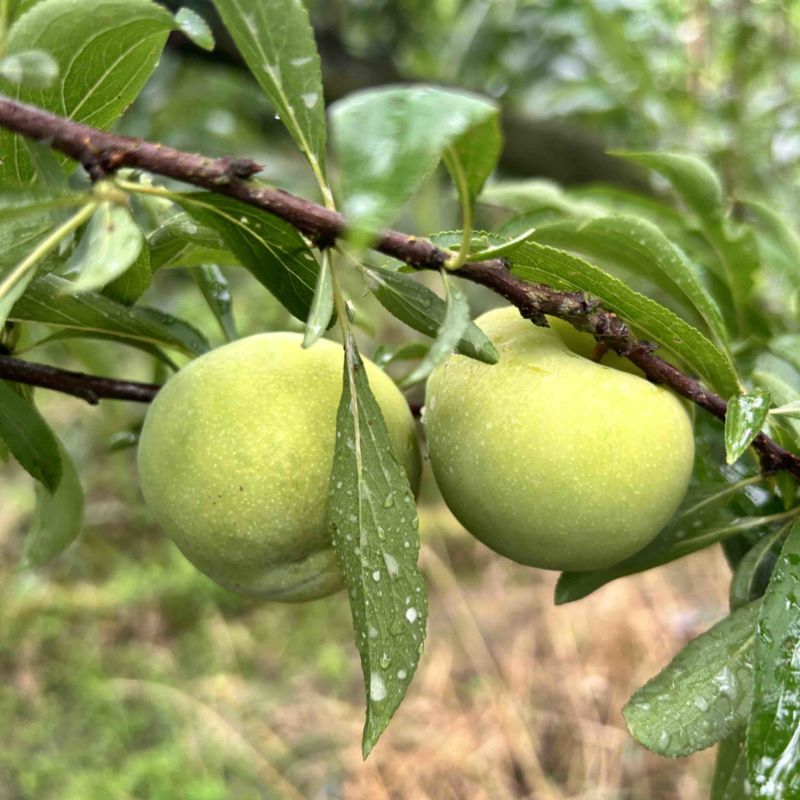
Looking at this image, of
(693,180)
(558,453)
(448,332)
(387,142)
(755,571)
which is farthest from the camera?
(693,180)

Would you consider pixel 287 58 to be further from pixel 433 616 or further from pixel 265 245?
pixel 433 616

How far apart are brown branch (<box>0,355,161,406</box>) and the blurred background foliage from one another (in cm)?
101

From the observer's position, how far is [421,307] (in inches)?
20.5

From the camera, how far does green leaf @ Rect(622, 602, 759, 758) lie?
55 centimetres

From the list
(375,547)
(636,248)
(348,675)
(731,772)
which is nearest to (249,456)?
(375,547)

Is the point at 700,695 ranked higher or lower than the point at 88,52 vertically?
lower

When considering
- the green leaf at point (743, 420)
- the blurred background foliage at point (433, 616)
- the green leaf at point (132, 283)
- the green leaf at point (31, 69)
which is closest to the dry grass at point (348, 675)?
the blurred background foliage at point (433, 616)

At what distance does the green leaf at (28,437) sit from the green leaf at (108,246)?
225mm

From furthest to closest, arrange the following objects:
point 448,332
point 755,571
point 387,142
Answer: point 755,571, point 448,332, point 387,142

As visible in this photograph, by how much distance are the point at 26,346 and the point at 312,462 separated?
0.29m

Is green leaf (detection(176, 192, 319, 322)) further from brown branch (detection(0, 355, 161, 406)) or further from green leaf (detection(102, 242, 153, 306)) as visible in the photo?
brown branch (detection(0, 355, 161, 406))

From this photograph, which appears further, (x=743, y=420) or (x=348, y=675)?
(x=348, y=675)

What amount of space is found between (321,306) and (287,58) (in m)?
0.16

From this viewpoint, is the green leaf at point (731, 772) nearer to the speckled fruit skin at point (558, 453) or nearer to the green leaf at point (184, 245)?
the speckled fruit skin at point (558, 453)
